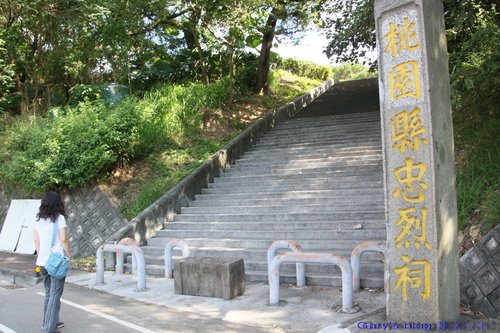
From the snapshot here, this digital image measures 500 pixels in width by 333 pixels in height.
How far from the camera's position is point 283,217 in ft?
28.3

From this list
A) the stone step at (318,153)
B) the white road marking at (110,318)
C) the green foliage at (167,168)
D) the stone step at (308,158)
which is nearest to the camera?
the white road marking at (110,318)

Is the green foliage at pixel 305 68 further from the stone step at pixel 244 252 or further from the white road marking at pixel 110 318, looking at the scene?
the white road marking at pixel 110 318

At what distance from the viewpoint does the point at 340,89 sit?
76.0 feet

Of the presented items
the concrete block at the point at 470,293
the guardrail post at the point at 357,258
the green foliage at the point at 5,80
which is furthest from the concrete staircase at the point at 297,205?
the green foliage at the point at 5,80

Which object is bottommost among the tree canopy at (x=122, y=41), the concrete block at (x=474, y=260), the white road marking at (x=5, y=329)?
the white road marking at (x=5, y=329)

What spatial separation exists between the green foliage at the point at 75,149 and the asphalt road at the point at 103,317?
432cm

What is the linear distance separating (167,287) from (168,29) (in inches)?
540

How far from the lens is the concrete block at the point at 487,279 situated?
4.74 metres

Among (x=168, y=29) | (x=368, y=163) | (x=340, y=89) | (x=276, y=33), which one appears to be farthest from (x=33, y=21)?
(x=340, y=89)

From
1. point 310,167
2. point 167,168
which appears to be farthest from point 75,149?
point 310,167

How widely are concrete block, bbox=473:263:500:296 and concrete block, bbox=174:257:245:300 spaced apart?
3.30 meters

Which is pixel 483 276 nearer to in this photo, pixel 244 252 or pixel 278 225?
pixel 244 252

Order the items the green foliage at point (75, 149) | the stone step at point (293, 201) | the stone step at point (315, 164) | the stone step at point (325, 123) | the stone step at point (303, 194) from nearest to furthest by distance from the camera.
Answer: the stone step at point (293, 201) → the stone step at point (303, 194) → the stone step at point (315, 164) → the green foliage at point (75, 149) → the stone step at point (325, 123)

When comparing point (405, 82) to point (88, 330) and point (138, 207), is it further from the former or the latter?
point (138, 207)
